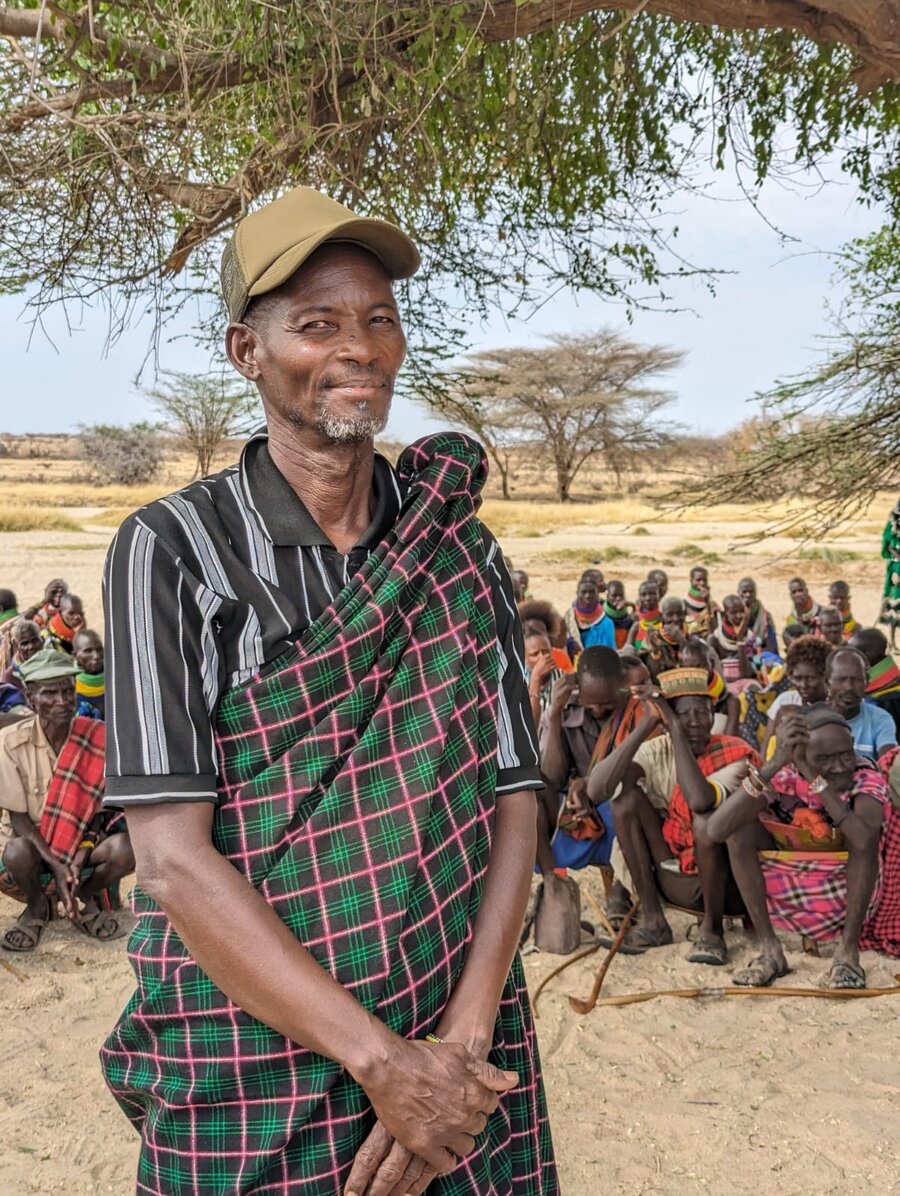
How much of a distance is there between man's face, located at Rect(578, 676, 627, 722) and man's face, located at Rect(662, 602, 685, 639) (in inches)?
108

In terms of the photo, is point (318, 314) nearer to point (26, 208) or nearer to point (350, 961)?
point (350, 961)

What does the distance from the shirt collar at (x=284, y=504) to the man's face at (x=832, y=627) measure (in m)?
5.54

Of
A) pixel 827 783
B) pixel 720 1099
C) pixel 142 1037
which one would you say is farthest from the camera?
pixel 827 783

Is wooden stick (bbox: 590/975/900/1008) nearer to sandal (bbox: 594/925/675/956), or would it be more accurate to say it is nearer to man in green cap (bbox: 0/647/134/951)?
sandal (bbox: 594/925/675/956)

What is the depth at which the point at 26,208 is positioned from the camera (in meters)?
4.37

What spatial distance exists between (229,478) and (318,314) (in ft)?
0.90

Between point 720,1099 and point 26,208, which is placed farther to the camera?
point 26,208

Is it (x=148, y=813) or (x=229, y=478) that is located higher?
(x=229, y=478)

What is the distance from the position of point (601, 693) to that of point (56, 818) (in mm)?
2294

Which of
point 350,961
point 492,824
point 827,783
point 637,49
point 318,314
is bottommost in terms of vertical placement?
point 827,783

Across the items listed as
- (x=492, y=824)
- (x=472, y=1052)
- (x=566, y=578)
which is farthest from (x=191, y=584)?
(x=566, y=578)

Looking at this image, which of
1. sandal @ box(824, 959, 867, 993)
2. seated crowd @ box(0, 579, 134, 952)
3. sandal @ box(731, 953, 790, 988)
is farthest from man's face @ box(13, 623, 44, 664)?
sandal @ box(824, 959, 867, 993)

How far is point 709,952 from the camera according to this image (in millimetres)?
3936

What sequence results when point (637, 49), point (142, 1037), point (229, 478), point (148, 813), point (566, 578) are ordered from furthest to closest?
1. point (566, 578)
2. point (637, 49)
3. point (229, 478)
4. point (142, 1037)
5. point (148, 813)
